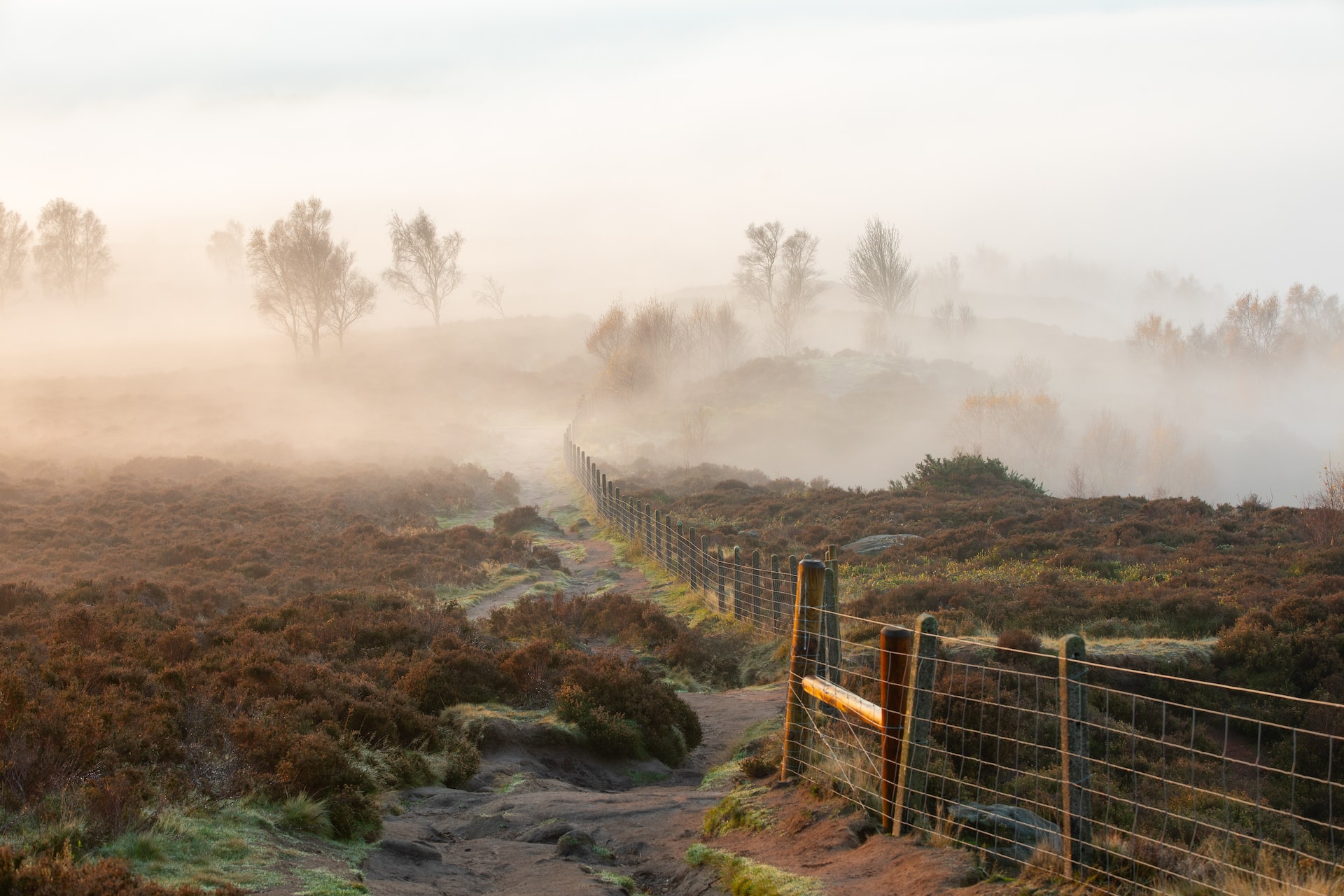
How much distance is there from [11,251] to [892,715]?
99.0m

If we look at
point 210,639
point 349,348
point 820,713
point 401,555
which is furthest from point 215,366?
point 820,713

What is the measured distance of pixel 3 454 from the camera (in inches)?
1261

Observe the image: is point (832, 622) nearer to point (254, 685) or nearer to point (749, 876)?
point (749, 876)

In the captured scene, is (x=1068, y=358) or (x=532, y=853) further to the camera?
(x=1068, y=358)

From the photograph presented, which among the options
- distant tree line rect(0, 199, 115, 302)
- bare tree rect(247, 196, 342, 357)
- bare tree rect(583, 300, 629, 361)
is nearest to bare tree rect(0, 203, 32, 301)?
distant tree line rect(0, 199, 115, 302)

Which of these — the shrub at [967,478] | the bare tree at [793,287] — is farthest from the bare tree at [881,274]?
the shrub at [967,478]

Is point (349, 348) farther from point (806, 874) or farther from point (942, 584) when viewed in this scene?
point (806, 874)

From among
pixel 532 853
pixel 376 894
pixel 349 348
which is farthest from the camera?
pixel 349 348

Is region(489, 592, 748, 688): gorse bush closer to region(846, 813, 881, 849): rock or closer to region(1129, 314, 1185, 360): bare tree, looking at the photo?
region(846, 813, 881, 849): rock

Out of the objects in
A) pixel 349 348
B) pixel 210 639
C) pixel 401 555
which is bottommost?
pixel 401 555

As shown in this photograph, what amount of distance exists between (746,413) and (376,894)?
213ft

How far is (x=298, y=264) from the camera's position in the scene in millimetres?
69000

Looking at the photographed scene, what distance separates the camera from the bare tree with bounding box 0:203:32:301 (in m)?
78.7

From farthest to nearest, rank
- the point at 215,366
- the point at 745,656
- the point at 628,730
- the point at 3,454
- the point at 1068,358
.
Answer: the point at 1068,358
the point at 215,366
the point at 3,454
the point at 745,656
the point at 628,730
